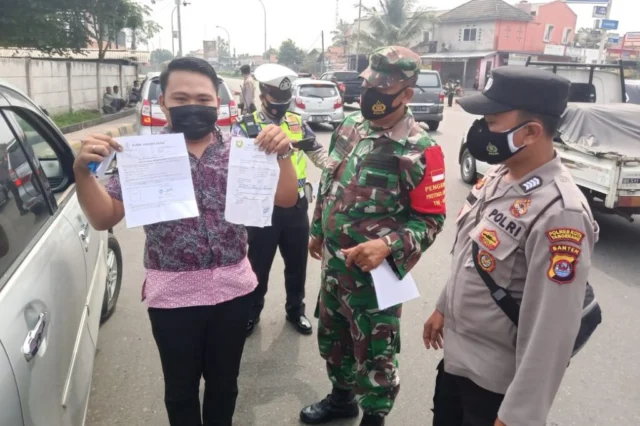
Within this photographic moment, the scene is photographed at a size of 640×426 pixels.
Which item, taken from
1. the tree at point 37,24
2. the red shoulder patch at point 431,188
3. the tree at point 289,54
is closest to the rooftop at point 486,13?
the tree at point 289,54

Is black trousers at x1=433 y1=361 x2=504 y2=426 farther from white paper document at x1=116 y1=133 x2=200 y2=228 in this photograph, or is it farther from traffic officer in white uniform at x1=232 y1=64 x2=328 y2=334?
traffic officer in white uniform at x1=232 y1=64 x2=328 y2=334

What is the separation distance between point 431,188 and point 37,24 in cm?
1454

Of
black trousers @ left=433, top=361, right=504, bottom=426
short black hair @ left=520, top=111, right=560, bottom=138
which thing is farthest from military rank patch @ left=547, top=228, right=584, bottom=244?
black trousers @ left=433, top=361, right=504, bottom=426

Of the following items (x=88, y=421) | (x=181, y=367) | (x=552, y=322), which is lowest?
(x=88, y=421)

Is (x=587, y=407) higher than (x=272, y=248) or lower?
lower

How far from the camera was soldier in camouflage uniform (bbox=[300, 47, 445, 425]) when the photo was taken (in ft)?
6.95

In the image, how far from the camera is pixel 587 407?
2.88 metres

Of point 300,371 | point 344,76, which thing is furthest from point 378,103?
point 344,76

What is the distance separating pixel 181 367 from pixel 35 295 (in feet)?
1.96

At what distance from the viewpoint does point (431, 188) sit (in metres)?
2.12

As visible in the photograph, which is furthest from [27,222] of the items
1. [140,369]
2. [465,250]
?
[465,250]

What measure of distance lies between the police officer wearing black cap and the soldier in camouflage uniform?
277mm

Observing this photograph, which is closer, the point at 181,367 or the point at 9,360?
the point at 9,360

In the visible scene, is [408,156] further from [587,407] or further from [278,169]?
[587,407]
